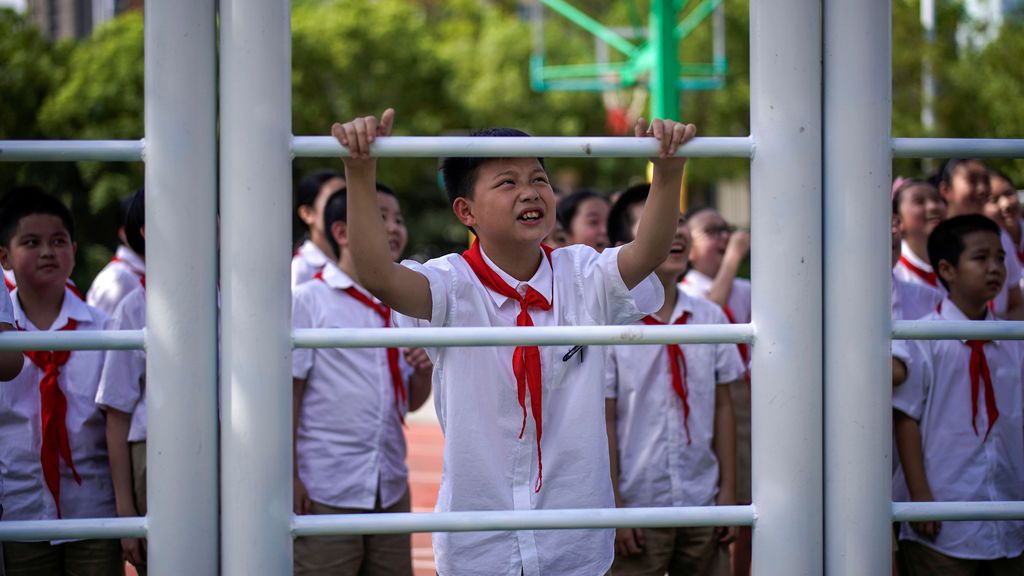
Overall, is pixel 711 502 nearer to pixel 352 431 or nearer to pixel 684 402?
pixel 684 402

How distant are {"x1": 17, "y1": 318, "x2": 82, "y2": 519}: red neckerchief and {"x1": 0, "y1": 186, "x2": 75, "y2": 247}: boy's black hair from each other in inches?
13.5

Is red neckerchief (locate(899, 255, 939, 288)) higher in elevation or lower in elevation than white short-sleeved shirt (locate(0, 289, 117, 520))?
higher

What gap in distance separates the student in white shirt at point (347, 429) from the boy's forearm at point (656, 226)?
5.01ft

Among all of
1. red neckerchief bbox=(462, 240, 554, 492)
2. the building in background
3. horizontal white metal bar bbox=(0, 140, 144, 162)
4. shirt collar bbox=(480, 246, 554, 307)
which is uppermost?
the building in background

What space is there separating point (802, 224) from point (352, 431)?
6.75 feet

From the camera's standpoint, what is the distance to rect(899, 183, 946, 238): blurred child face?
164 inches

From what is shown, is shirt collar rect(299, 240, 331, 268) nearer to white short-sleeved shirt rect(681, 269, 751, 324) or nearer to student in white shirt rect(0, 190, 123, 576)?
student in white shirt rect(0, 190, 123, 576)

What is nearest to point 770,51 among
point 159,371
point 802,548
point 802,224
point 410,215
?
point 802,224

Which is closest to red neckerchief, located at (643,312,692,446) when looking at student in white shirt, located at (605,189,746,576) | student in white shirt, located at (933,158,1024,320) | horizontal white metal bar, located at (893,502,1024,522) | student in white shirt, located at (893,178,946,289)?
student in white shirt, located at (605,189,746,576)

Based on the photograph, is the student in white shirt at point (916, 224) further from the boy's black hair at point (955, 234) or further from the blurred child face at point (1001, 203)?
the boy's black hair at point (955, 234)

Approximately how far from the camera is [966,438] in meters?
2.99

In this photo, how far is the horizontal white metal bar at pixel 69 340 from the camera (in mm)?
1598

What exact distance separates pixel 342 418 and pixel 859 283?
82.2 inches

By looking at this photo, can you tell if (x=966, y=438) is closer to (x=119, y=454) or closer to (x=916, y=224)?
(x=916, y=224)
